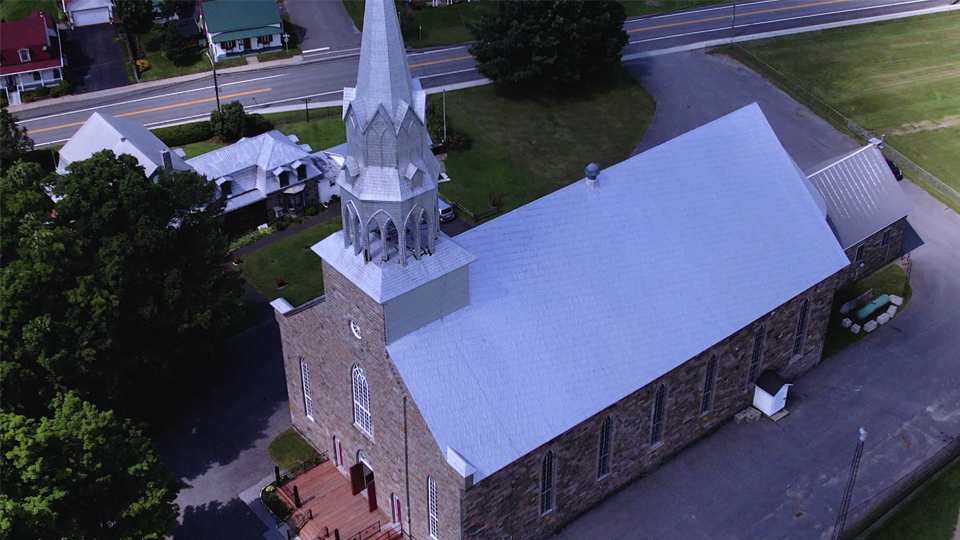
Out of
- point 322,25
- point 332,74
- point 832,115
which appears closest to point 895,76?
point 832,115

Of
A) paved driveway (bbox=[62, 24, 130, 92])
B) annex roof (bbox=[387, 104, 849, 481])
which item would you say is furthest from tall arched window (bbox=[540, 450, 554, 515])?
paved driveway (bbox=[62, 24, 130, 92])

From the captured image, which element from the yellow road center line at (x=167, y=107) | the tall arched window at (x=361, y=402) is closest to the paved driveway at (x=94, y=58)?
the yellow road center line at (x=167, y=107)

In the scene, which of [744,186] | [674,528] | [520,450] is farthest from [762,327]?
[520,450]

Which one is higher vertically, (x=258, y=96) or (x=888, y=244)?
(x=258, y=96)

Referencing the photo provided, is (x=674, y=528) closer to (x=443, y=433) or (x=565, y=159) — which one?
(x=443, y=433)

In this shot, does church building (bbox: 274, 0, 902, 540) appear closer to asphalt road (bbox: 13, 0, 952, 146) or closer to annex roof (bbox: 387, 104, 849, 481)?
annex roof (bbox: 387, 104, 849, 481)
